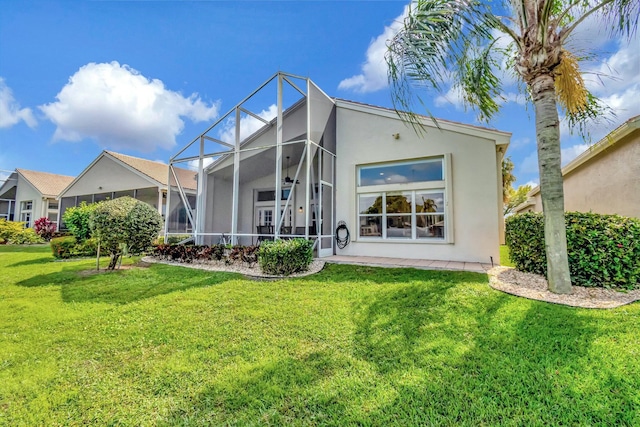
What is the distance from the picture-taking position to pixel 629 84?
688 cm

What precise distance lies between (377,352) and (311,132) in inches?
300

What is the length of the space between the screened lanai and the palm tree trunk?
18.3 feet

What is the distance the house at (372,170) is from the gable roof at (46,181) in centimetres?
1883

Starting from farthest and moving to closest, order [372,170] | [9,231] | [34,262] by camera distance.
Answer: [9,231] → [34,262] → [372,170]

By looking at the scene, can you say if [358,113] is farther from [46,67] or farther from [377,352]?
[46,67]

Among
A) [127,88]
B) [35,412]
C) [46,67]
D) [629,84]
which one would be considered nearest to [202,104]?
[127,88]

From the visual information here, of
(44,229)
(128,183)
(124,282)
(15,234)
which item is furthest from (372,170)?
(44,229)

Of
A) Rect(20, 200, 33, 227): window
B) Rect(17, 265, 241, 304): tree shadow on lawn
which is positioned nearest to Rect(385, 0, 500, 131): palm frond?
Rect(17, 265, 241, 304): tree shadow on lawn

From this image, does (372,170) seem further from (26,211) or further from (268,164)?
(26,211)

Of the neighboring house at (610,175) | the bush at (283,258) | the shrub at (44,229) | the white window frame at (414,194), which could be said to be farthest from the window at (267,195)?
the shrub at (44,229)

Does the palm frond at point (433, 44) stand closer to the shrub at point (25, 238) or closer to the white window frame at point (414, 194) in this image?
the white window frame at point (414, 194)

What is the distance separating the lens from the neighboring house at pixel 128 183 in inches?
635

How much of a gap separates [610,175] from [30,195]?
3729 cm

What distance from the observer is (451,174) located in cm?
874
